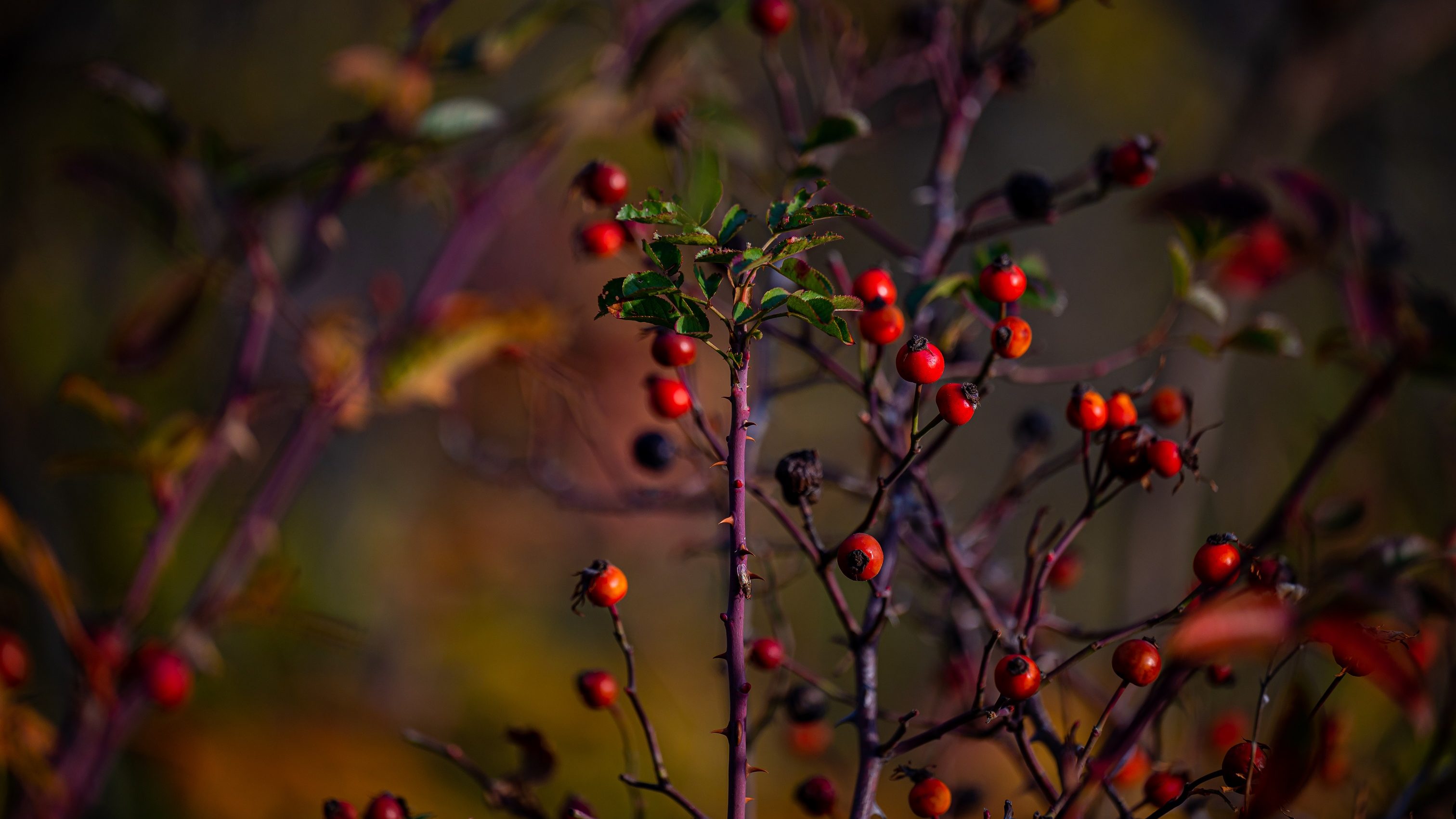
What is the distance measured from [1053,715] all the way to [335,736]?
115 centimetres

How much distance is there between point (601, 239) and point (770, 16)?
0.30 m

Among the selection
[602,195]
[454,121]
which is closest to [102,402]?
[454,121]

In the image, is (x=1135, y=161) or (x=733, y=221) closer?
(x=733, y=221)

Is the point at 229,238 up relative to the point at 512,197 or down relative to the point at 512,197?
down

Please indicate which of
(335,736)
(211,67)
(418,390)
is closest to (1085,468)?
(418,390)

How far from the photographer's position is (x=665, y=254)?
0.44 metres

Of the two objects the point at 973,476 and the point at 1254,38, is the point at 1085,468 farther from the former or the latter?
the point at 1254,38

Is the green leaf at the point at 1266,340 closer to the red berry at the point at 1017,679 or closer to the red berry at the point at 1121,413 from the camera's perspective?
the red berry at the point at 1121,413

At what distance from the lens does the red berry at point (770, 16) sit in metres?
0.76

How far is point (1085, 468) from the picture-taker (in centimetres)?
54

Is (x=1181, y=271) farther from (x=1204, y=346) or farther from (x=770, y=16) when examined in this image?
(x=770, y=16)

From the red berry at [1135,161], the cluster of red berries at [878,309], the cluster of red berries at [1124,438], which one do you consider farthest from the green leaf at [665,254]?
the red berry at [1135,161]

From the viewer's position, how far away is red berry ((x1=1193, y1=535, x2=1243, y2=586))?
1.58ft

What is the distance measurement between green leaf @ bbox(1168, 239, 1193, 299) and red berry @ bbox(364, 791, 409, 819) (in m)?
0.61
